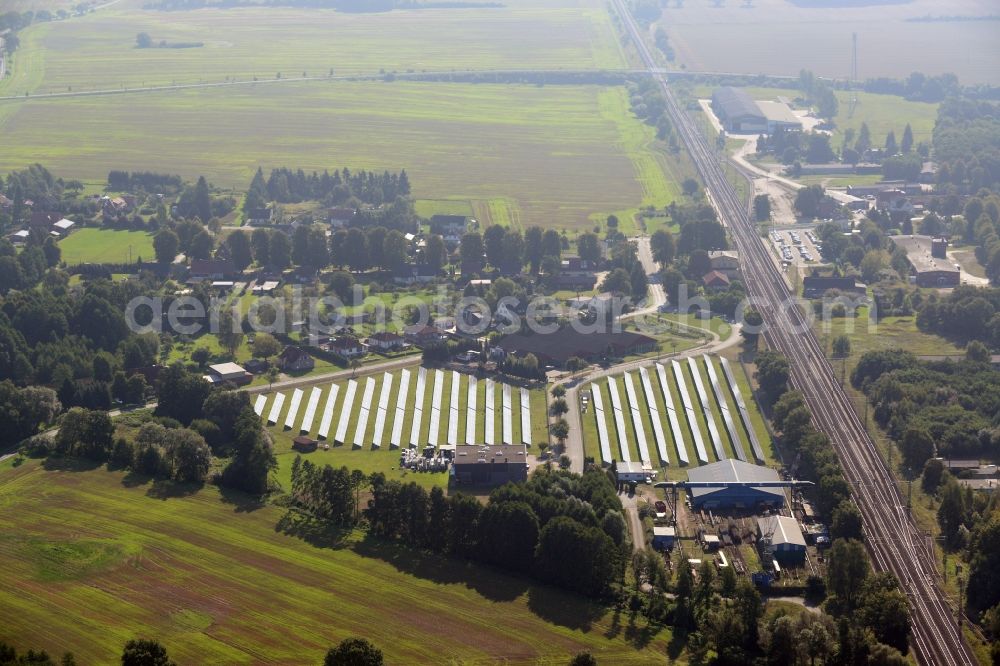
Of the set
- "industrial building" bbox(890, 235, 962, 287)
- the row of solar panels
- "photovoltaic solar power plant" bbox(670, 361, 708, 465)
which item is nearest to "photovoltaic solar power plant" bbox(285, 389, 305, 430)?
the row of solar panels

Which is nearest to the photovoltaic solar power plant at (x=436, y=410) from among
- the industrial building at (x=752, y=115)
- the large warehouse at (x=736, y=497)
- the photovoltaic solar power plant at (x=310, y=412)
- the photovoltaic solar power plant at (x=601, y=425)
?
the photovoltaic solar power plant at (x=310, y=412)

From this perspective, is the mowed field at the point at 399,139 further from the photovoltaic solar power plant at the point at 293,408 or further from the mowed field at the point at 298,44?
the photovoltaic solar power plant at the point at 293,408

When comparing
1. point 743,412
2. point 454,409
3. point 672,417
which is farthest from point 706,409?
point 454,409

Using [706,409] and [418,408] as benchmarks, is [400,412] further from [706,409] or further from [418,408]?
[706,409]

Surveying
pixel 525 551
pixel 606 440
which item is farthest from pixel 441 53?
pixel 525 551

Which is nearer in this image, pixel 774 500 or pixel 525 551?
pixel 525 551

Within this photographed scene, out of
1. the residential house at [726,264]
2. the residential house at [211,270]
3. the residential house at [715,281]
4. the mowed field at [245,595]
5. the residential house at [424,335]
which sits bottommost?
the mowed field at [245,595]

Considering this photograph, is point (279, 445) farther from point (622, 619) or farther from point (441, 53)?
point (441, 53)

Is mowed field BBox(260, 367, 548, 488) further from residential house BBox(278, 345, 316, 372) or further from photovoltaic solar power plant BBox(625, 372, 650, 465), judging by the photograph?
photovoltaic solar power plant BBox(625, 372, 650, 465)
